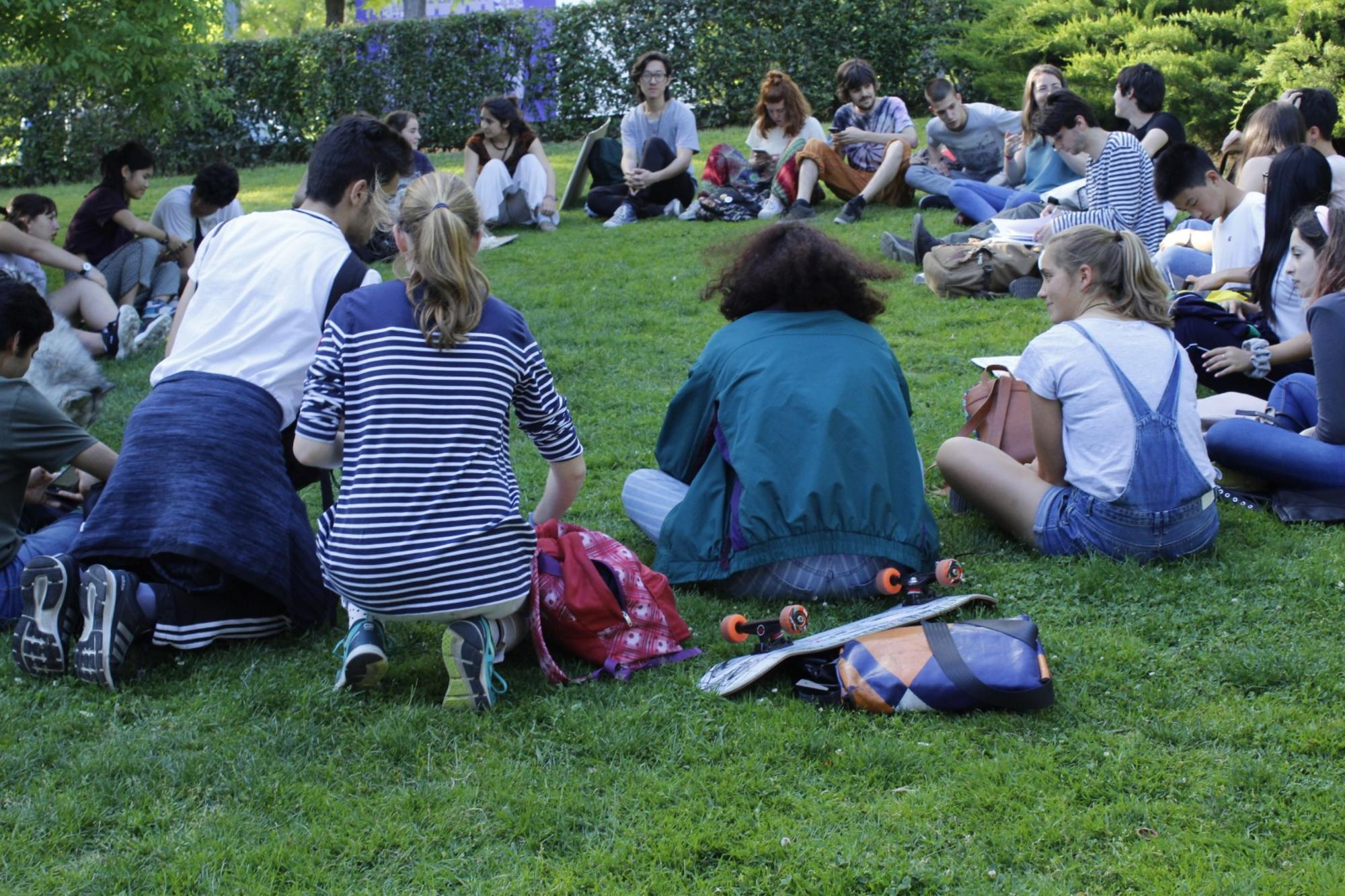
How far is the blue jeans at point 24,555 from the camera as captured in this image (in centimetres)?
414

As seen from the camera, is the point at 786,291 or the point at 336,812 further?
the point at 786,291

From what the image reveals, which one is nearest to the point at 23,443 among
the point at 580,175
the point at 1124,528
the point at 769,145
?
the point at 1124,528

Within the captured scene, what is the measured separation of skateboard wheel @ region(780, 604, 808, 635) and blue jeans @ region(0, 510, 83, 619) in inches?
90.0

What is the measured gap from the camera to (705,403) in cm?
442

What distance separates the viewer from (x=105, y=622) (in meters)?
3.68

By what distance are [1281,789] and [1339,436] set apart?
6.74ft

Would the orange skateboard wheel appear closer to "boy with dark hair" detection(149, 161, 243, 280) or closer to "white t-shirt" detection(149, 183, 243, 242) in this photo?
"boy with dark hair" detection(149, 161, 243, 280)

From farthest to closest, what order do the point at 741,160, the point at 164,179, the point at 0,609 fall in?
1. the point at 164,179
2. the point at 741,160
3. the point at 0,609

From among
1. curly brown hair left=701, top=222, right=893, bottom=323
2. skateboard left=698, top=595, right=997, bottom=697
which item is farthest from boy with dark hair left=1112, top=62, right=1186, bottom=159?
skateboard left=698, top=595, right=997, bottom=697

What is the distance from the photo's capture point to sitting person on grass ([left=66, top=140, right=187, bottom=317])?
29.2ft

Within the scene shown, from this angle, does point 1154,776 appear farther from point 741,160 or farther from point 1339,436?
point 741,160

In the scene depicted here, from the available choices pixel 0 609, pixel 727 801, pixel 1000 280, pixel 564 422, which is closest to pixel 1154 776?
pixel 727 801

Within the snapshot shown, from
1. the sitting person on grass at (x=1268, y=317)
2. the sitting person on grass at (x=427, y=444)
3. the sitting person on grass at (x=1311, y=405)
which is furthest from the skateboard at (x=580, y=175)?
the sitting person on grass at (x=427, y=444)

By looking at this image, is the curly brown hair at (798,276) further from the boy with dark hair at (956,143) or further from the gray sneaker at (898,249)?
the boy with dark hair at (956,143)
